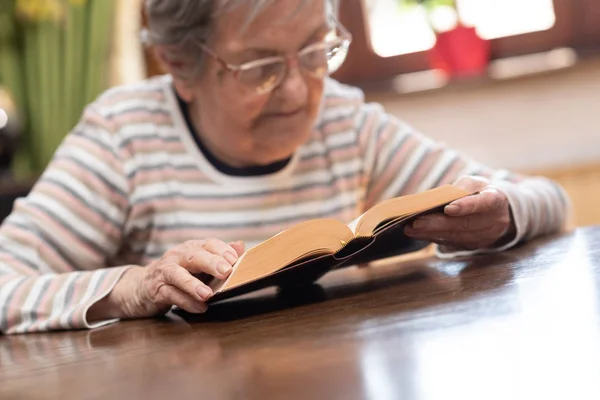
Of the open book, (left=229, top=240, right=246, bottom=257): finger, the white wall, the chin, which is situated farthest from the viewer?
the white wall

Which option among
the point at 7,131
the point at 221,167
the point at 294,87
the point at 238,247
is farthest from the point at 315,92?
the point at 7,131

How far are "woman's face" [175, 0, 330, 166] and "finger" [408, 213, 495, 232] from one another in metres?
0.41

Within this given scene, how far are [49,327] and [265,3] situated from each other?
2.02 ft

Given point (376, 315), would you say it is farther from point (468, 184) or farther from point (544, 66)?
point (544, 66)

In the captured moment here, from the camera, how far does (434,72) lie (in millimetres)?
2855

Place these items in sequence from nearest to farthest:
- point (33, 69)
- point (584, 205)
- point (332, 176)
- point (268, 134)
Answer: point (268, 134), point (332, 176), point (584, 205), point (33, 69)

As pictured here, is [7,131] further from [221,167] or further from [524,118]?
[524,118]

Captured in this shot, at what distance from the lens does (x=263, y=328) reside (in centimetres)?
86

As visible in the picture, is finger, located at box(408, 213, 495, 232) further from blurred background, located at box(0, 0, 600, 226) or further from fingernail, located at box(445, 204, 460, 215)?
blurred background, located at box(0, 0, 600, 226)

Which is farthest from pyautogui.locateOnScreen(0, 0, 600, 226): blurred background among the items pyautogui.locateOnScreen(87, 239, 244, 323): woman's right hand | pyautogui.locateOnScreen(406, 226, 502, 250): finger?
pyautogui.locateOnScreen(406, 226, 502, 250): finger

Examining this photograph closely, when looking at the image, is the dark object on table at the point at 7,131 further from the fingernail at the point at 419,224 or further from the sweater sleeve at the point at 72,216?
the fingernail at the point at 419,224

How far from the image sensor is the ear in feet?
5.11

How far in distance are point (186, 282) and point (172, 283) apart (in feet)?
0.11

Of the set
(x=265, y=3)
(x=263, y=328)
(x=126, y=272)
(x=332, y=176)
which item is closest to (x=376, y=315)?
(x=263, y=328)
